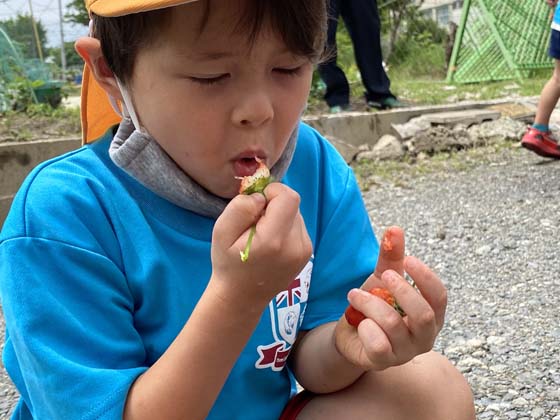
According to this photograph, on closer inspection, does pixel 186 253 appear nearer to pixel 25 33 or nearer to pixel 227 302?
pixel 227 302

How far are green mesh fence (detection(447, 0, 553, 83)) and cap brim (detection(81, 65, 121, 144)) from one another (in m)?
8.21

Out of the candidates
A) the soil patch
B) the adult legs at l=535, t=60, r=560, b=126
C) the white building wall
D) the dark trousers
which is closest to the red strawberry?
the adult legs at l=535, t=60, r=560, b=126

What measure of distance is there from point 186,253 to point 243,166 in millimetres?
205

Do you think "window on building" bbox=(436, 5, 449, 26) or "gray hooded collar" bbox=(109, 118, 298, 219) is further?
"window on building" bbox=(436, 5, 449, 26)

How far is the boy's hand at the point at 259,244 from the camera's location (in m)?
0.97

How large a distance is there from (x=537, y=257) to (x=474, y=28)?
7.59 m

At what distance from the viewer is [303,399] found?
1.47 meters

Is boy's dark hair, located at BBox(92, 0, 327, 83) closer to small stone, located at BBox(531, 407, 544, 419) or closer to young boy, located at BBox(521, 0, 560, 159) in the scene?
small stone, located at BBox(531, 407, 544, 419)

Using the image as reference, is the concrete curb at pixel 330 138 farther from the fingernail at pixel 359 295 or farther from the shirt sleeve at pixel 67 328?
the fingernail at pixel 359 295

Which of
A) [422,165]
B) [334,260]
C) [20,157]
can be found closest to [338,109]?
[422,165]

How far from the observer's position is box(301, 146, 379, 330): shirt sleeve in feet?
4.91

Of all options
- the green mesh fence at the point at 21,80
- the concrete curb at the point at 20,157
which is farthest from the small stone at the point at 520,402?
the green mesh fence at the point at 21,80

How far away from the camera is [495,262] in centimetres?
303

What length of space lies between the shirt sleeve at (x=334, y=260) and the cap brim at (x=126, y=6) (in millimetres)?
586
